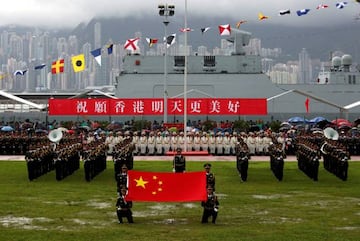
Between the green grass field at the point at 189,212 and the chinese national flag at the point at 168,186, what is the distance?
0.43 m

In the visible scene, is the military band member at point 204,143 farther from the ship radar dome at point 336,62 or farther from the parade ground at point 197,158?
the ship radar dome at point 336,62

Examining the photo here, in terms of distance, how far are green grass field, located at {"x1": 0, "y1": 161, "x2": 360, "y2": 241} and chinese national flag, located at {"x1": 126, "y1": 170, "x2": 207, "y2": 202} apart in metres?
0.43

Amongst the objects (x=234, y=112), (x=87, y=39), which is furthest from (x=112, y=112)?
(x=87, y=39)

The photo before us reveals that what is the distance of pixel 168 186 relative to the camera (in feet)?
31.1

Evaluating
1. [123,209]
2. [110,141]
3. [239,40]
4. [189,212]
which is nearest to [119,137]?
[110,141]

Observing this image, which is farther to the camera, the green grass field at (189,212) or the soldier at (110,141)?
the soldier at (110,141)

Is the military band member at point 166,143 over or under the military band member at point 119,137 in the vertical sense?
under

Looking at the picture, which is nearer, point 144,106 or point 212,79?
point 144,106

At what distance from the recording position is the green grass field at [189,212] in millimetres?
8273

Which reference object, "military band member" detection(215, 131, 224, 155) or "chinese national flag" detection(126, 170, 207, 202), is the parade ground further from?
"chinese national flag" detection(126, 170, 207, 202)

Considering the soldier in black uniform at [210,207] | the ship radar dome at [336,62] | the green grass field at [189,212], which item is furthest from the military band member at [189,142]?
the ship radar dome at [336,62]

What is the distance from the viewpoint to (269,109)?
45.9 m

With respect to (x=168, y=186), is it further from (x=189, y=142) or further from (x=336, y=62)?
(x=336, y=62)

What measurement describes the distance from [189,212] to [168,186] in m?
1.13
